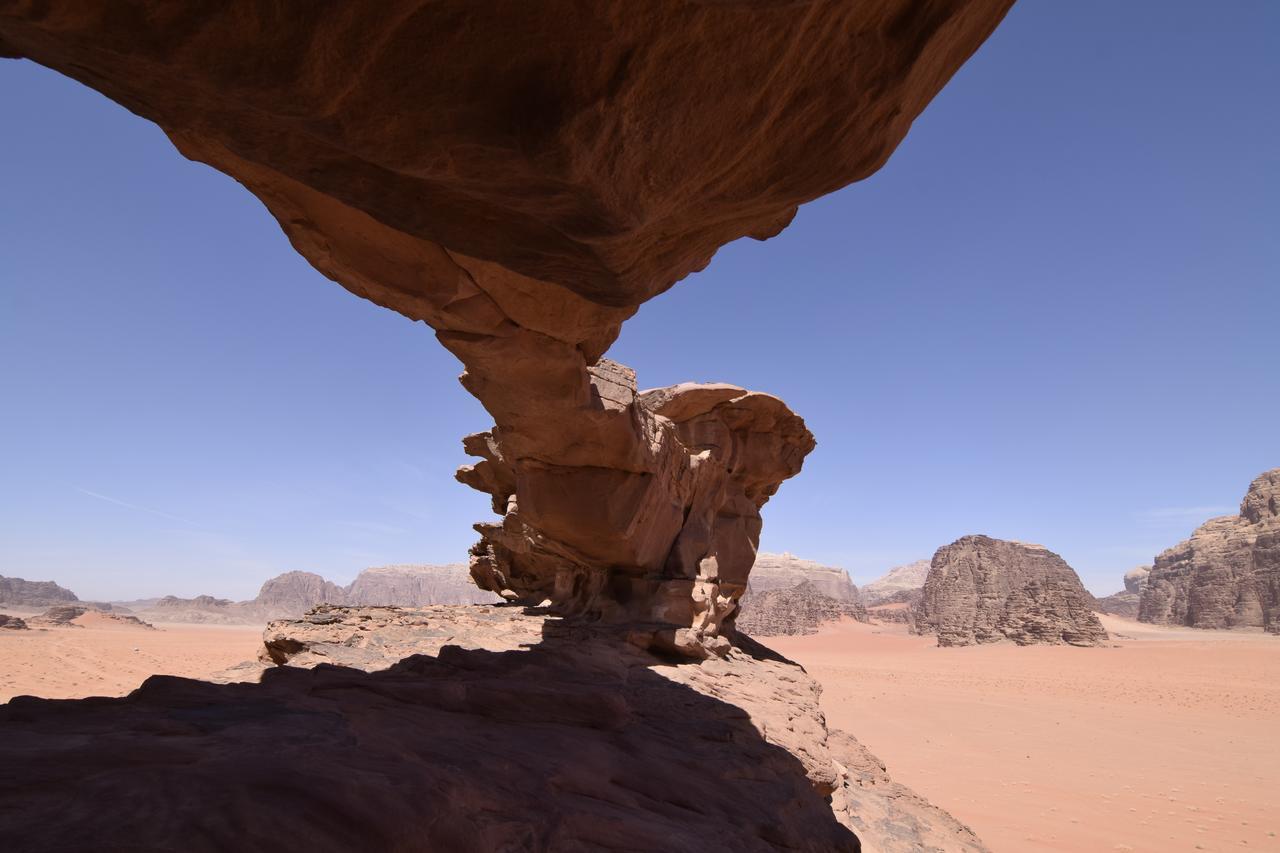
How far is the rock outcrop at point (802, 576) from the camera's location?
3848 inches

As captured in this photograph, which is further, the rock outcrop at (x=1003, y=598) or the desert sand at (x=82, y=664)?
the rock outcrop at (x=1003, y=598)

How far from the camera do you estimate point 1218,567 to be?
54.3m


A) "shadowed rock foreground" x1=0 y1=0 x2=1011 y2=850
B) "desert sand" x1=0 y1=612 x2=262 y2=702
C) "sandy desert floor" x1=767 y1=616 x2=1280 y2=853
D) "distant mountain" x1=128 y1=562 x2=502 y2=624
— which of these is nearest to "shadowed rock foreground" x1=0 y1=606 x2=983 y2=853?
"shadowed rock foreground" x1=0 y1=0 x2=1011 y2=850

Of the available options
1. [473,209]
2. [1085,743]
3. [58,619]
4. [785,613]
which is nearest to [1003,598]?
[785,613]

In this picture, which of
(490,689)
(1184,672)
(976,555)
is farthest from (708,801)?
(976,555)

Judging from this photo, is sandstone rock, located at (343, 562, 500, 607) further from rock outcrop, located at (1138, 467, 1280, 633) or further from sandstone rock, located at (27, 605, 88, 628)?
rock outcrop, located at (1138, 467, 1280, 633)

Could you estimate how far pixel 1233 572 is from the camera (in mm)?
53094

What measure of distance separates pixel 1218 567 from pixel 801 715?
6697 cm

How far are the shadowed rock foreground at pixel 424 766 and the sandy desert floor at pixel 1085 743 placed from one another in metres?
4.73

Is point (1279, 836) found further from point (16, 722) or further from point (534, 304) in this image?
point (16, 722)

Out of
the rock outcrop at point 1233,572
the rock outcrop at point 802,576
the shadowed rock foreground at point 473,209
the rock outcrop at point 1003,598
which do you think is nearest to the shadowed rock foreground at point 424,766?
the shadowed rock foreground at point 473,209

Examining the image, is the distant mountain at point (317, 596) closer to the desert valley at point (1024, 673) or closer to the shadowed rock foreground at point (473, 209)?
the desert valley at point (1024, 673)

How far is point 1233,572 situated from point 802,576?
56.5m

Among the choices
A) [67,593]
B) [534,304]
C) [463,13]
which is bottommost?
[67,593]
